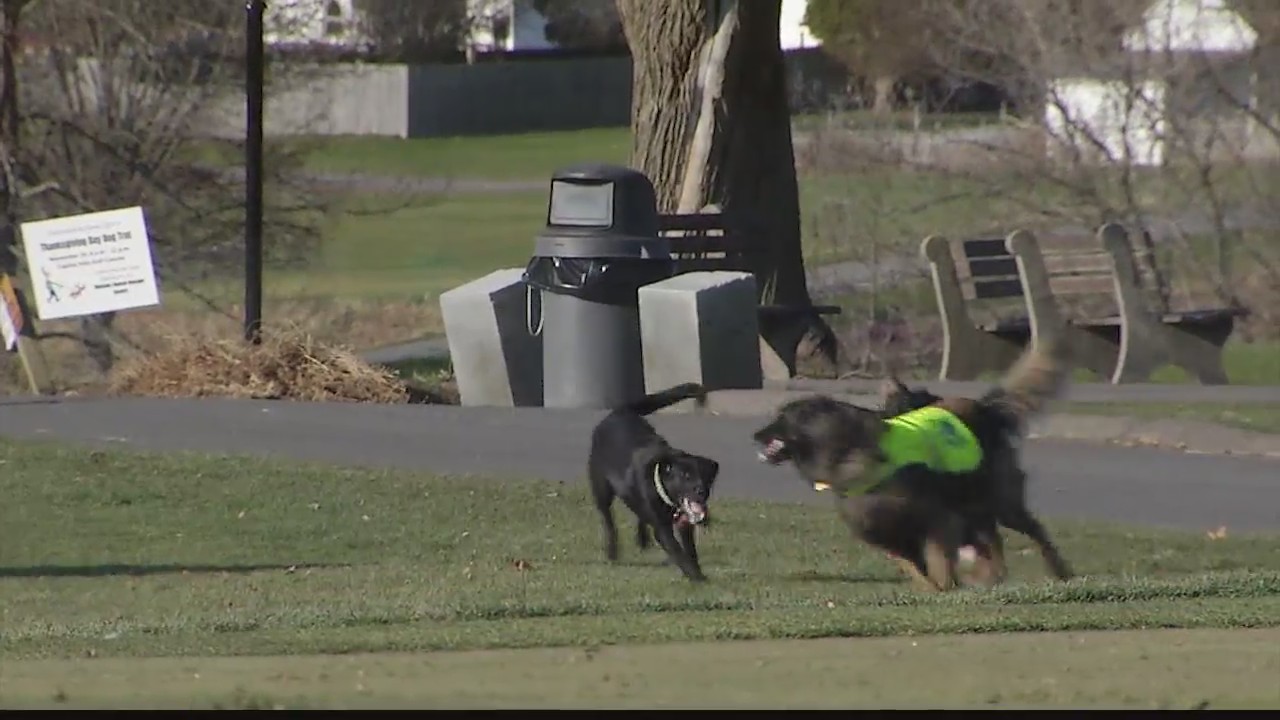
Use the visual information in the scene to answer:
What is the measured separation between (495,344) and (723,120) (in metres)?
3.99

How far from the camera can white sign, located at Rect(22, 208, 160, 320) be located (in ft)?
57.6

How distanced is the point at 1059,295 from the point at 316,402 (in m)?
7.24

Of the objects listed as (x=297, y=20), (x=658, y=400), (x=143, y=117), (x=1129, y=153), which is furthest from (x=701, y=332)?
(x=297, y=20)

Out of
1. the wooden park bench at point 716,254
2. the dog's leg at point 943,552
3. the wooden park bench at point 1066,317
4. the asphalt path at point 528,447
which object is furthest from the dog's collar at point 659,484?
the wooden park bench at point 1066,317

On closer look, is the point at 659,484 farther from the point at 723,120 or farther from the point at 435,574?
the point at 723,120

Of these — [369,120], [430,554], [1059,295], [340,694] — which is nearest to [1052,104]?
[1059,295]

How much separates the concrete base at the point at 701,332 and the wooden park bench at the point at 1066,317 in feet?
9.95

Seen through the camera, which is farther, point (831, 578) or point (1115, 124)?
point (1115, 124)

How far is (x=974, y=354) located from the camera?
19047mm

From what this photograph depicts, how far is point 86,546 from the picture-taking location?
11648 mm

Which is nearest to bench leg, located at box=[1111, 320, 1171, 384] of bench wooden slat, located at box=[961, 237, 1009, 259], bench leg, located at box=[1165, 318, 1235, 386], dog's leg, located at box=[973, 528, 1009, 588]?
bench leg, located at box=[1165, 318, 1235, 386]

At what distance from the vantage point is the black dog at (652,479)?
32.9ft

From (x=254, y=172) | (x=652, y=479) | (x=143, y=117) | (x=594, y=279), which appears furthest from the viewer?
(x=143, y=117)

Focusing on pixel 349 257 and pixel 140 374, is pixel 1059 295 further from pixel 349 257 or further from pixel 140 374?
pixel 349 257
